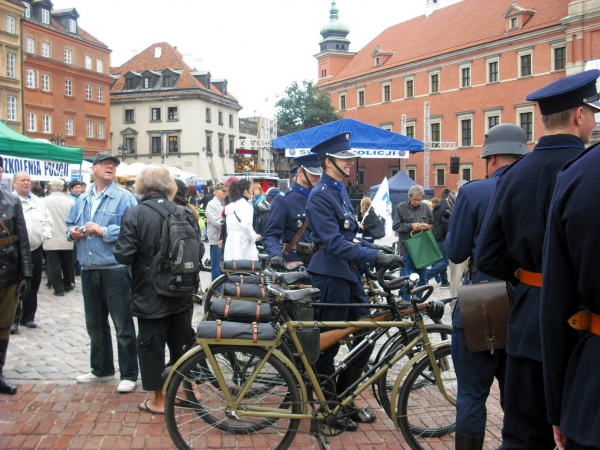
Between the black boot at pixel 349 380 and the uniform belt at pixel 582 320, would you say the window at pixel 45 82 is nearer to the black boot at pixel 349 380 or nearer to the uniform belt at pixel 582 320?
the black boot at pixel 349 380

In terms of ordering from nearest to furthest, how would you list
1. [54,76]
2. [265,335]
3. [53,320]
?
1. [265,335]
2. [53,320]
3. [54,76]

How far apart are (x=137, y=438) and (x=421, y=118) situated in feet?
177

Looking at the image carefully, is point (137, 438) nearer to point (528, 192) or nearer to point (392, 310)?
point (392, 310)

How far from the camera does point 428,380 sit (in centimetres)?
405

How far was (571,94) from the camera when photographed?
8.27 ft

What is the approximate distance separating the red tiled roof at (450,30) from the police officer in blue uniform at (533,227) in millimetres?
46972

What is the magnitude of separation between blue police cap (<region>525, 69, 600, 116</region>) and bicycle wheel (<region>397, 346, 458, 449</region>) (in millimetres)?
1988

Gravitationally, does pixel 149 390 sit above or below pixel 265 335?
below

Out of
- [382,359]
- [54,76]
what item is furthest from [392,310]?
[54,76]

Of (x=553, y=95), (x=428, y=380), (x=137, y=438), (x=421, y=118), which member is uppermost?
(x=421, y=118)

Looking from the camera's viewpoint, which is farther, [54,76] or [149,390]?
[54,76]

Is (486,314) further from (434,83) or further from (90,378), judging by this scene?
(434,83)

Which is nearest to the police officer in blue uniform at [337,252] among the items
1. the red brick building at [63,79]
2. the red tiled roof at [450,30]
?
the red tiled roof at [450,30]

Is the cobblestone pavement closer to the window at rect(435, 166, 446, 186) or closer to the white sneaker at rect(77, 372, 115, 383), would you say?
the white sneaker at rect(77, 372, 115, 383)
